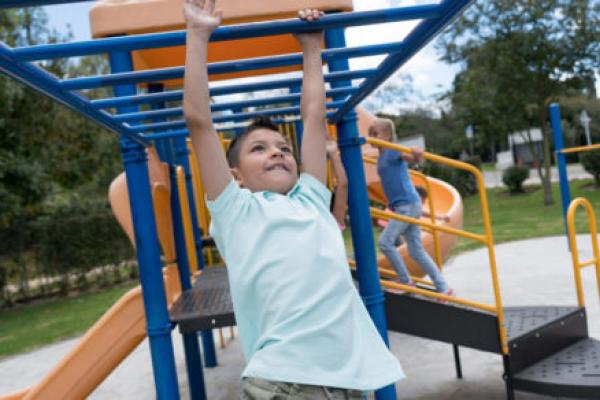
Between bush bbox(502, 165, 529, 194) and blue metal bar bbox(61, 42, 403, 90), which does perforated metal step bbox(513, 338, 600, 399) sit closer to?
blue metal bar bbox(61, 42, 403, 90)

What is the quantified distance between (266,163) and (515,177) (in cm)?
1995

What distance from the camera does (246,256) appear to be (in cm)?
145

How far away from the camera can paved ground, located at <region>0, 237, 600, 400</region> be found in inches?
159

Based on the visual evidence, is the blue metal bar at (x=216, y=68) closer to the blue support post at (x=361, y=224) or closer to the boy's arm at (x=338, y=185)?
the boy's arm at (x=338, y=185)

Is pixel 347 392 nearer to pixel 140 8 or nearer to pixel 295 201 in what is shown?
pixel 295 201

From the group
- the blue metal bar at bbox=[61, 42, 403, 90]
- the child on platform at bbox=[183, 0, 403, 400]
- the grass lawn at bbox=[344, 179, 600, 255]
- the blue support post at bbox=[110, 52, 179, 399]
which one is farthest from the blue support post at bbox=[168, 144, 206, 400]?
the grass lawn at bbox=[344, 179, 600, 255]

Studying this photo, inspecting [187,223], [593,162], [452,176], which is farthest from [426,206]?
[452,176]

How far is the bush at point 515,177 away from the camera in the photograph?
2017 cm

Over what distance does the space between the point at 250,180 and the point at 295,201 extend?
0.13m

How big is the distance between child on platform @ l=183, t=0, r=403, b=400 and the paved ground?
8.64ft

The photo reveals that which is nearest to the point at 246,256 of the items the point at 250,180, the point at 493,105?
the point at 250,180

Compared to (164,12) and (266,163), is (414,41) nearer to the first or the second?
(266,163)

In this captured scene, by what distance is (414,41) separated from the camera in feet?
5.44

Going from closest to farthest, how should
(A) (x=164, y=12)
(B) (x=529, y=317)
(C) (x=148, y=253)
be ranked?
(A) (x=164, y=12) → (C) (x=148, y=253) → (B) (x=529, y=317)
